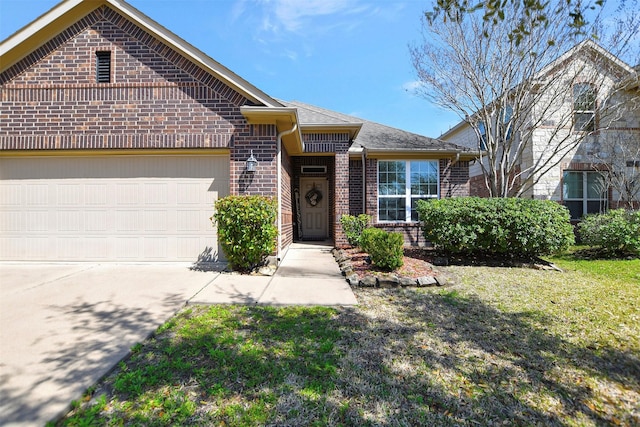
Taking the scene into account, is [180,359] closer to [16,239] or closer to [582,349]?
[582,349]

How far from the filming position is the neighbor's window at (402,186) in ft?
31.3

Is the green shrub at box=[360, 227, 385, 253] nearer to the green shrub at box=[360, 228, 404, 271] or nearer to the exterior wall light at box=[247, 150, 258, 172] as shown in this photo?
the green shrub at box=[360, 228, 404, 271]

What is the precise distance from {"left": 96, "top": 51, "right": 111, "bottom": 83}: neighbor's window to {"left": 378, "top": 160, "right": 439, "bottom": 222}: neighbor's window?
7.32 metres

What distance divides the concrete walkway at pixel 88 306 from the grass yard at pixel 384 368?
259 millimetres

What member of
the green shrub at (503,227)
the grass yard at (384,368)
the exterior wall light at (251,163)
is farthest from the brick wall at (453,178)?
the exterior wall light at (251,163)

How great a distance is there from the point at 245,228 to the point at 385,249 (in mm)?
2592

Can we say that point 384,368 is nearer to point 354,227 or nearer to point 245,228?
point 245,228

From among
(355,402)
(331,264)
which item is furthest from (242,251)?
(355,402)

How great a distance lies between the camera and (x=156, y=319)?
336cm

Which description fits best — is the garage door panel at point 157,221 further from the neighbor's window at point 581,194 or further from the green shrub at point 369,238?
the neighbor's window at point 581,194

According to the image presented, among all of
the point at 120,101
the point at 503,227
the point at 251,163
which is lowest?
the point at 503,227

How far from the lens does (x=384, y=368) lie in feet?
8.11

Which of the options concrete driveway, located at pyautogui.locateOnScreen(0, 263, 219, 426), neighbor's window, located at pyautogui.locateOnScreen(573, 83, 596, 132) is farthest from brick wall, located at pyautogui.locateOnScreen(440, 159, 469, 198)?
concrete driveway, located at pyautogui.locateOnScreen(0, 263, 219, 426)

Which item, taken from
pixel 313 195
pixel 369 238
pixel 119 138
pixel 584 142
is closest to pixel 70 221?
pixel 119 138
